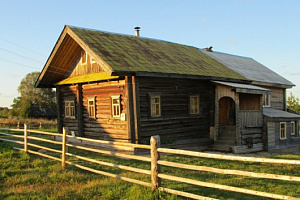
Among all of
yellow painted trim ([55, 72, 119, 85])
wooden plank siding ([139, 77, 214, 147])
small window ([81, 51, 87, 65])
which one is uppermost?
small window ([81, 51, 87, 65])

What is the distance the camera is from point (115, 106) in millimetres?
15703

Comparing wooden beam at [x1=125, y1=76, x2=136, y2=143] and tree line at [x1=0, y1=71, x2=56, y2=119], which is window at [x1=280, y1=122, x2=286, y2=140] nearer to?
wooden beam at [x1=125, y1=76, x2=136, y2=143]

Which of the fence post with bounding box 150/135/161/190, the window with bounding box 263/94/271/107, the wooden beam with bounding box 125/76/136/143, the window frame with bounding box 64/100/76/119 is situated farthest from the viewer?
the window with bounding box 263/94/271/107

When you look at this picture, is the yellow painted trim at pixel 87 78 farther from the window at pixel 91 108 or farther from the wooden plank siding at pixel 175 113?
the wooden plank siding at pixel 175 113

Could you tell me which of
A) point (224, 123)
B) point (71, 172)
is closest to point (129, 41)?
point (224, 123)

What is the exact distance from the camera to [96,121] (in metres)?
17.0

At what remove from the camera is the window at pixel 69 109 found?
63.5ft

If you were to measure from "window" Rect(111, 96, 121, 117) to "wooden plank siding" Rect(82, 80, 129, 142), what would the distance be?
0.17 m

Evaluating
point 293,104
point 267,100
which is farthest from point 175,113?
point 293,104

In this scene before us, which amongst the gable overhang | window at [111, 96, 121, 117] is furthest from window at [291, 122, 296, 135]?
the gable overhang

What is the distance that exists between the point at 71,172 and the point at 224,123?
12.5 metres

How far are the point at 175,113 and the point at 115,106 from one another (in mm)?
3128

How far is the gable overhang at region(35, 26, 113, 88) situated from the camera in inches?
661

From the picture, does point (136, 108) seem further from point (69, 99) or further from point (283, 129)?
point (283, 129)
